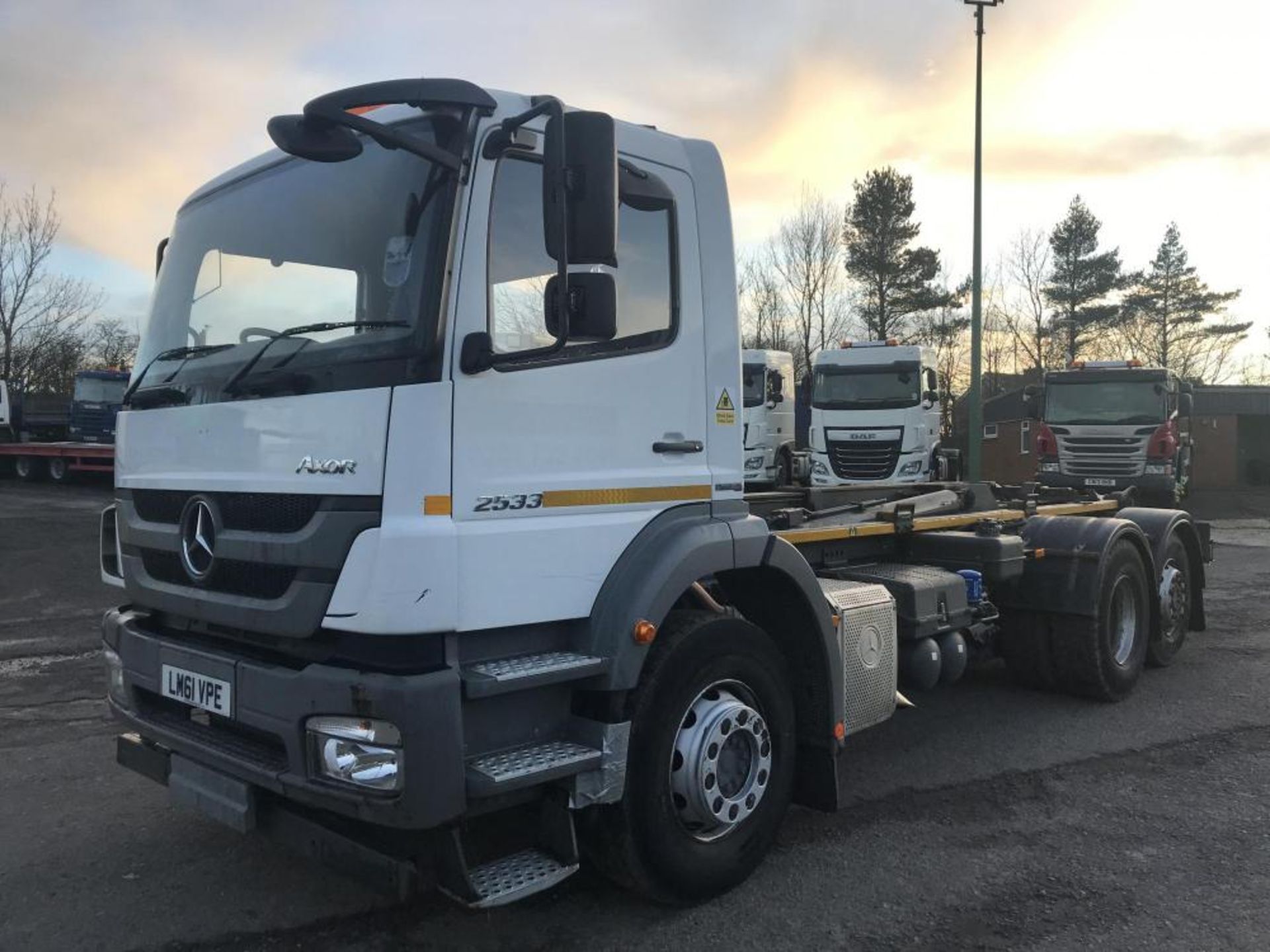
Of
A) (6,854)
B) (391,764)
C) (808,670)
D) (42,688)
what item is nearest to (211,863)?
(6,854)

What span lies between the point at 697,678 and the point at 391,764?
1.23m

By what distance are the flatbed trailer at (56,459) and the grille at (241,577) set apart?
21223 mm

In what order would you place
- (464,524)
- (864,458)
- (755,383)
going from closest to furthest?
(464,524), (864,458), (755,383)

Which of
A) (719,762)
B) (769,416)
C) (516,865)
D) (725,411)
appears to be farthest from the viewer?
(769,416)

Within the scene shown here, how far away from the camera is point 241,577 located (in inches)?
129

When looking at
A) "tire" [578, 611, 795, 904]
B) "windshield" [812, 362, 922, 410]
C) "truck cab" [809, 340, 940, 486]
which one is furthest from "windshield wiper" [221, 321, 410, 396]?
"windshield" [812, 362, 922, 410]

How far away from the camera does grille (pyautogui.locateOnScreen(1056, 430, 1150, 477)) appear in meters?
17.3

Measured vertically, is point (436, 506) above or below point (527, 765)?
above

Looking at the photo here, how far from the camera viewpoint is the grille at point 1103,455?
680 inches

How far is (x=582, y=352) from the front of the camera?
11.4 ft

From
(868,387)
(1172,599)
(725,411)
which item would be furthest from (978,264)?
(725,411)

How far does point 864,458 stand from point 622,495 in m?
15.7

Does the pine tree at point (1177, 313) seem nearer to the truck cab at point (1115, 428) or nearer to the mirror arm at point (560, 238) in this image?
the truck cab at point (1115, 428)

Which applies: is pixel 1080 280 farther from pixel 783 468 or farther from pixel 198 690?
pixel 198 690
